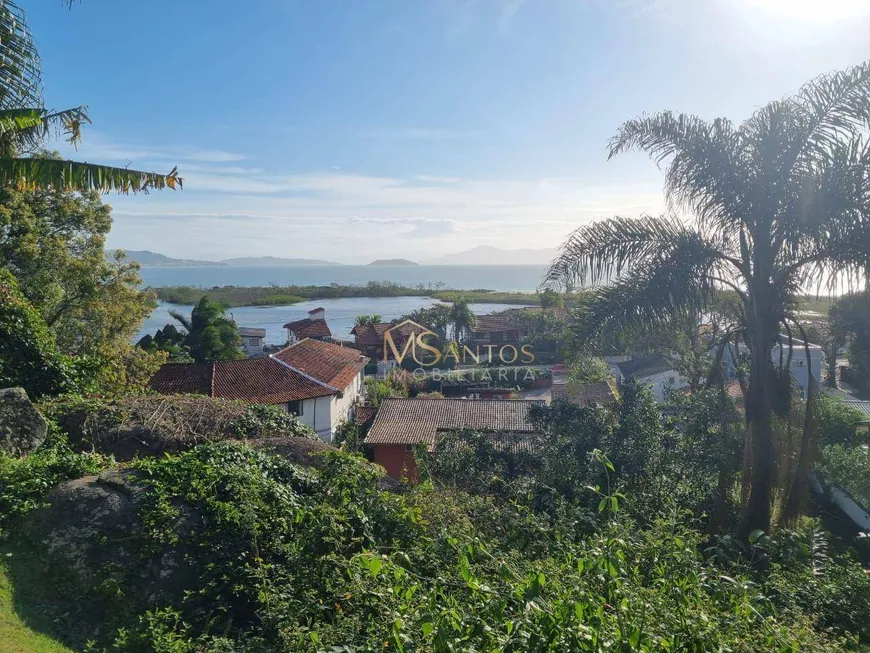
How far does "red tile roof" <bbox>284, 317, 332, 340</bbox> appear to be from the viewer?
47.3 metres

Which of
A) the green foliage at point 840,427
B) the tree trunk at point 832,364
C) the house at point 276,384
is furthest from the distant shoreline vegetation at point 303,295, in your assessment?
the green foliage at point 840,427

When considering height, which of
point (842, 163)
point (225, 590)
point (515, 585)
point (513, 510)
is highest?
point (842, 163)

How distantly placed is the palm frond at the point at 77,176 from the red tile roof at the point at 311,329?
40.0 meters

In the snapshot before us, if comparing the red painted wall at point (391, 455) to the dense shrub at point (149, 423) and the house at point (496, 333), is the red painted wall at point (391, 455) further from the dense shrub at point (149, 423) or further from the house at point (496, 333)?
the house at point (496, 333)

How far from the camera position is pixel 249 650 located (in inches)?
184

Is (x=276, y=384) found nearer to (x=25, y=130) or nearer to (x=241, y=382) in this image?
(x=241, y=382)

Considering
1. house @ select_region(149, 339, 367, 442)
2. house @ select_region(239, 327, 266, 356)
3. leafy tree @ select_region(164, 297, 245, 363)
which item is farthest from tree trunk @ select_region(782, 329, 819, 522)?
house @ select_region(239, 327, 266, 356)

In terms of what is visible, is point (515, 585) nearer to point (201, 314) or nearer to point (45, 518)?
point (45, 518)

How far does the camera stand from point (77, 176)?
23.1ft

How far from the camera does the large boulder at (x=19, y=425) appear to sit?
863cm

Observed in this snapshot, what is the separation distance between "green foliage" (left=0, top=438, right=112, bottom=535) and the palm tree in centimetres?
603

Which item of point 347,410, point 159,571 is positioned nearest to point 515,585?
point 159,571

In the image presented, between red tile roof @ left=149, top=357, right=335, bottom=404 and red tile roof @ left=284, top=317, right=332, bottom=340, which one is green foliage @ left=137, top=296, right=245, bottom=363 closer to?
red tile roof @ left=149, top=357, right=335, bottom=404

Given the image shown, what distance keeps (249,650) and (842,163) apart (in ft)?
23.8
